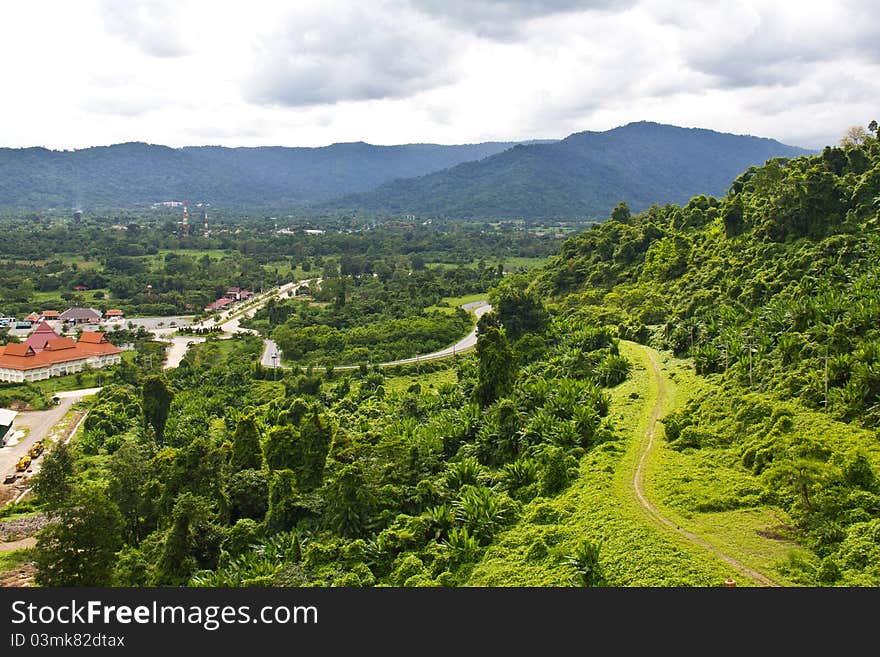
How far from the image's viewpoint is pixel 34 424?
1800 inches

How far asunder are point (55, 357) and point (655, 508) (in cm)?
5552

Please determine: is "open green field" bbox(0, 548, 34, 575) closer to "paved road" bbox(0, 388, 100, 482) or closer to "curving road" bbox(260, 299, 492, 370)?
"paved road" bbox(0, 388, 100, 482)

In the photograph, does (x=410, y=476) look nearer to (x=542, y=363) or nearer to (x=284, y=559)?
(x=284, y=559)

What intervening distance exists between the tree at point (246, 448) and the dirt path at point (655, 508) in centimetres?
1588

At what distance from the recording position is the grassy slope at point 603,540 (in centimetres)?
1497

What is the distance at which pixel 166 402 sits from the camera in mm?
40250

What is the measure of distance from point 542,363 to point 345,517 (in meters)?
20.1

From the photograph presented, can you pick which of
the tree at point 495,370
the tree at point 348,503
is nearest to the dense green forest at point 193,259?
the tree at point 495,370

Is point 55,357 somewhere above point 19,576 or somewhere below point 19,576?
above

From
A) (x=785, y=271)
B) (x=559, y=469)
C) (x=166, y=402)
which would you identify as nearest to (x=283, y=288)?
(x=166, y=402)

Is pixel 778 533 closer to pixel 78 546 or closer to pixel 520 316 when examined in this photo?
pixel 78 546

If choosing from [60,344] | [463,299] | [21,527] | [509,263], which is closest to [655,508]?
[21,527]

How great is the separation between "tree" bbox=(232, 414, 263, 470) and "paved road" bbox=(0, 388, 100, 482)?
56.0 feet

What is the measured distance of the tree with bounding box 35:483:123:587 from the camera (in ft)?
59.7
